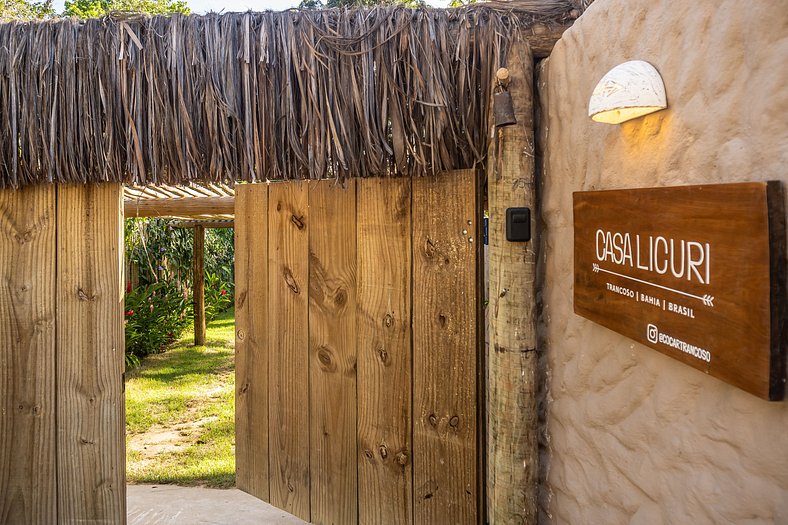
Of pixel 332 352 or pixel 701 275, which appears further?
pixel 332 352

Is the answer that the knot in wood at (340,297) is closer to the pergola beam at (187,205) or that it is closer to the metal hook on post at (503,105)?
the metal hook on post at (503,105)

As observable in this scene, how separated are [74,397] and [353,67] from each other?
1.63 metres

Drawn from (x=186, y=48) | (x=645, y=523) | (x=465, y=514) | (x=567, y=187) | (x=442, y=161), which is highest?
(x=186, y=48)

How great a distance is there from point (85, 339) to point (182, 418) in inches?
115

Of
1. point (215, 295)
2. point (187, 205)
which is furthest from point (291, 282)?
point (215, 295)

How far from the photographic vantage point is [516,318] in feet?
5.98

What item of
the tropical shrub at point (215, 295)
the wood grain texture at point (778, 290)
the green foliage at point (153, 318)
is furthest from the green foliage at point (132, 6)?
the wood grain texture at point (778, 290)

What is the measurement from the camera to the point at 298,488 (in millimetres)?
2162

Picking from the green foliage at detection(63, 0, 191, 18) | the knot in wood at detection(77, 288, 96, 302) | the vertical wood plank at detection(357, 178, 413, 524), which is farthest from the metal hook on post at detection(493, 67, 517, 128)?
the green foliage at detection(63, 0, 191, 18)

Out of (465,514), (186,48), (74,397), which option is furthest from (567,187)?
(74,397)

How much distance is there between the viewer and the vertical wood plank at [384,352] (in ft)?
6.65

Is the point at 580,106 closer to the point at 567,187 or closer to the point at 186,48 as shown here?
the point at 567,187

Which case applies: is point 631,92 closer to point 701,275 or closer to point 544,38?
point 701,275

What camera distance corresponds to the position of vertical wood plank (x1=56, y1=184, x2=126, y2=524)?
2.17m
